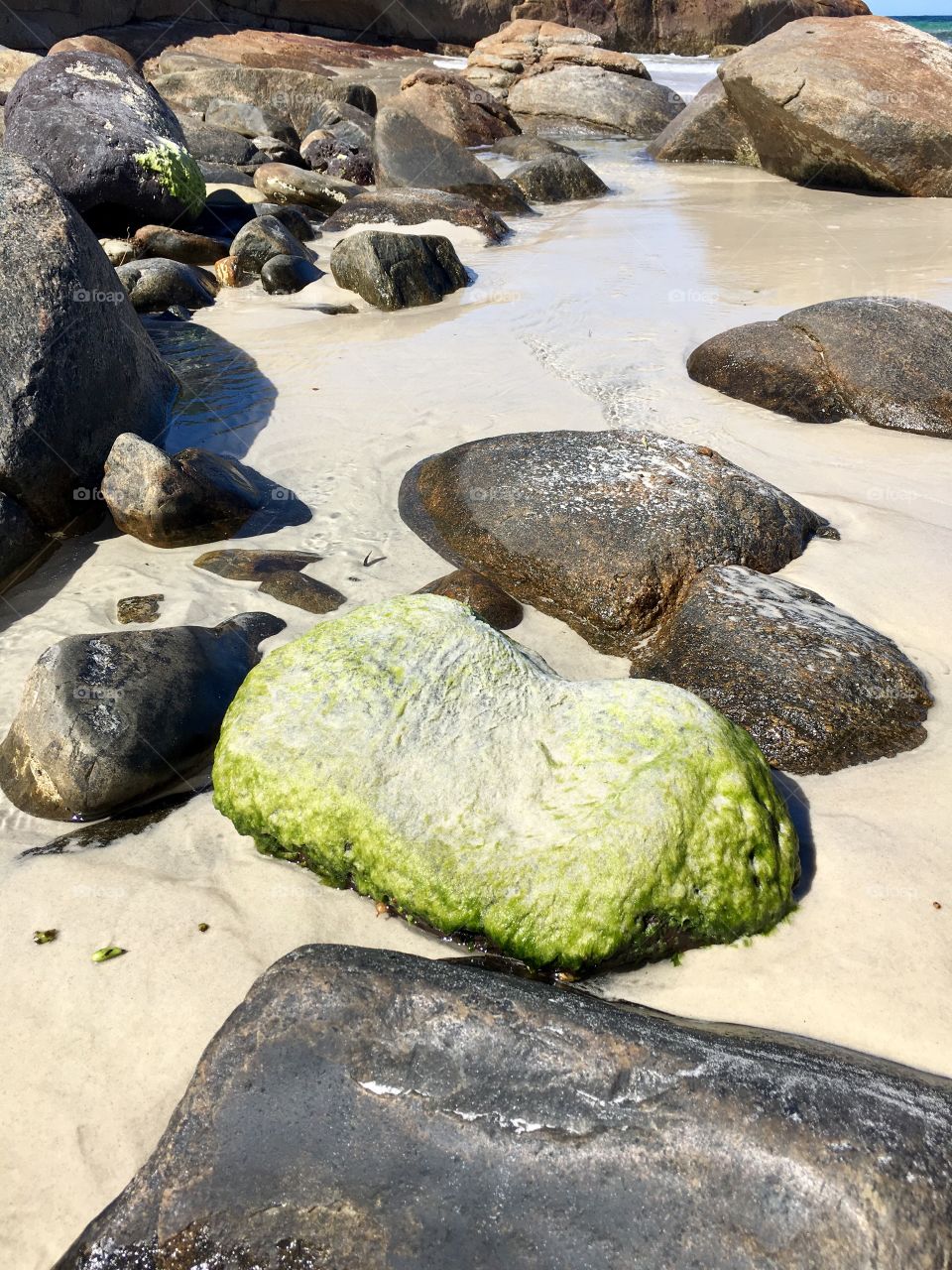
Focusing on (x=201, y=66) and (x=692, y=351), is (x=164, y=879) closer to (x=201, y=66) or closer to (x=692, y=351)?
(x=692, y=351)

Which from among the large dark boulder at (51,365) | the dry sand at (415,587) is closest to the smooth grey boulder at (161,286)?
the dry sand at (415,587)

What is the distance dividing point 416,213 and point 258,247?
240cm

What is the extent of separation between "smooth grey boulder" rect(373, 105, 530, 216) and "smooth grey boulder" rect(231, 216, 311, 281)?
313cm

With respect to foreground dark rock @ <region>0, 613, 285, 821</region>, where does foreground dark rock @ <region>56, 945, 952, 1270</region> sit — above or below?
above

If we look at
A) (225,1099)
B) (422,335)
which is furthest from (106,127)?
(225,1099)

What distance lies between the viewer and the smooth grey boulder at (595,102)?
59.8 ft

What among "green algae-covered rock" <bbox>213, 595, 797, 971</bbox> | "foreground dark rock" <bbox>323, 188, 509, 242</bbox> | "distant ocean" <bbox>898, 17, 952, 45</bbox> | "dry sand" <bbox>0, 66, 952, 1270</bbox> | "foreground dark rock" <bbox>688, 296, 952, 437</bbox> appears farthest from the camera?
"distant ocean" <bbox>898, 17, 952, 45</bbox>

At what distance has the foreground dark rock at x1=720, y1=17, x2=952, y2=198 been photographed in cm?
1176

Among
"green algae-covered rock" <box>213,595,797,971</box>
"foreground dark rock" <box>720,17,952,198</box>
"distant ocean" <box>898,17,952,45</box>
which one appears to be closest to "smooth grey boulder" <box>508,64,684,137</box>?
"foreground dark rock" <box>720,17,952,198</box>

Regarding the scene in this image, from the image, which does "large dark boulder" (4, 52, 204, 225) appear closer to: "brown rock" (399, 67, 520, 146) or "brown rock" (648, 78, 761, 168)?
"brown rock" (399, 67, 520, 146)

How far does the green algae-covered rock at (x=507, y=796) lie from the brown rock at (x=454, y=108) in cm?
1345

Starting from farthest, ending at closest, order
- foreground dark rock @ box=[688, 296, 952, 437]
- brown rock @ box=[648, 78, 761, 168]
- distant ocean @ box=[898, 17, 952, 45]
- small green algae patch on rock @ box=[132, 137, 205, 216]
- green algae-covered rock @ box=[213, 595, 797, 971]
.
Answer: distant ocean @ box=[898, 17, 952, 45] < brown rock @ box=[648, 78, 761, 168] < small green algae patch on rock @ box=[132, 137, 205, 216] < foreground dark rock @ box=[688, 296, 952, 437] < green algae-covered rock @ box=[213, 595, 797, 971]

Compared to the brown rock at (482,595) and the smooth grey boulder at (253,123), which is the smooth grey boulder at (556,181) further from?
the brown rock at (482,595)

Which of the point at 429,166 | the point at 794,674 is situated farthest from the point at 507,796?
the point at 429,166
